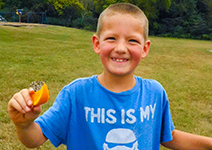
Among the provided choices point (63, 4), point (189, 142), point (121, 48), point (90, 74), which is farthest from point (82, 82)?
point (63, 4)

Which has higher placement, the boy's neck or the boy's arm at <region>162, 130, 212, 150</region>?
the boy's neck

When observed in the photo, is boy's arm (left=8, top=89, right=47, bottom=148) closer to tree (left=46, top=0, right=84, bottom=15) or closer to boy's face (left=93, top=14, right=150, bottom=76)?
boy's face (left=93, top=14, right=150, bottom=76)

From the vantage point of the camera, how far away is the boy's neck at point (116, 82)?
126 centimetres

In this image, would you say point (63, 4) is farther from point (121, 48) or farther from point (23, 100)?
point (23, 100)

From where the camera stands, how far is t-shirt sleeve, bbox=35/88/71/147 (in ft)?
3.65

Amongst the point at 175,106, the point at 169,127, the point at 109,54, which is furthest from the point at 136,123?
the point at 175,106

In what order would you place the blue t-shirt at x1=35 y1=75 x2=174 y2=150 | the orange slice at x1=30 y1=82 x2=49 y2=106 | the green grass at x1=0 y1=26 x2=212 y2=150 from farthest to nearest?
the green grass at x1=0 y1=26 x2=212 y2=150, the blue t-shirt at x1=35 y1=75 x2=174 y2=150, the orange slice at x1=30 y1=82 x2=49 y2=106

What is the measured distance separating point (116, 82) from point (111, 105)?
6.0 inches

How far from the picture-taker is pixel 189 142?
135 centimetres

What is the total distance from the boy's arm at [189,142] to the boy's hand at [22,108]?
894mm


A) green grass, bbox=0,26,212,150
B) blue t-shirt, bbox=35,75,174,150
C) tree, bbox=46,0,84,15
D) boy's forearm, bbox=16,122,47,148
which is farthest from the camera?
tree, bbox=46,0,84,15

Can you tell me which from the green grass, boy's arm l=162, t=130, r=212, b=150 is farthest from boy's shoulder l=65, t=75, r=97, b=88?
the green grass

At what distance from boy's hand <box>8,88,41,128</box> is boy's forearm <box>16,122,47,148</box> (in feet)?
0.13

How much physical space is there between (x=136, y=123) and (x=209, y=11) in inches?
1333
